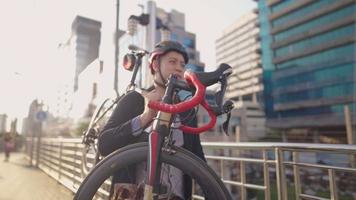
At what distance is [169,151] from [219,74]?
36cm

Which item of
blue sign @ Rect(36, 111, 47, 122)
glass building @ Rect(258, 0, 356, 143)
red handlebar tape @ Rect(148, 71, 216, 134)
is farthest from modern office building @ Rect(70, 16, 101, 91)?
red handlebar tape @ Rect(148, 71, 216, 134)

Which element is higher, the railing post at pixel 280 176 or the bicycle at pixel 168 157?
the bicycle at pixel 168 157

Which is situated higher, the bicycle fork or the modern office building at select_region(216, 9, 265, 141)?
the modern office building at select_region(216, 9, 265, 141)

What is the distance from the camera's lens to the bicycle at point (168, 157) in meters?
1.14

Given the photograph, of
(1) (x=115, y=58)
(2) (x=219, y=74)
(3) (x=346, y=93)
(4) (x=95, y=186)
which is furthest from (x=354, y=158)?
(3) (x=346, y=93)

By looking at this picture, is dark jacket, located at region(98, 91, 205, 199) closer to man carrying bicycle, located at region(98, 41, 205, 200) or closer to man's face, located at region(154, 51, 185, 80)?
man carrying bicycle, located at region(98, 41, 205, 200)

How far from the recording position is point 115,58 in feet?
27.6

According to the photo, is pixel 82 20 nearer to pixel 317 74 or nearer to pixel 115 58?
pixel 317 74

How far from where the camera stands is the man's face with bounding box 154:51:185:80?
5.27 feet

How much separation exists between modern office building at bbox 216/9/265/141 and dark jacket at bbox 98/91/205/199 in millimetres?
55323

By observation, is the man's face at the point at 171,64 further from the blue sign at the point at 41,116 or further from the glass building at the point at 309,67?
the glass building at the point at 309,67

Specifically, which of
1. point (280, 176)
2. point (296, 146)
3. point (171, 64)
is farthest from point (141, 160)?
point (280, 176)

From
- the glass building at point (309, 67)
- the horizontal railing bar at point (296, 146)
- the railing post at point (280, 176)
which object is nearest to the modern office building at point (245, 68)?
the glass building at point (309, 67)

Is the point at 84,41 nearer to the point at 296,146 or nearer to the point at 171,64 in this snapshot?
the point at 296,146
